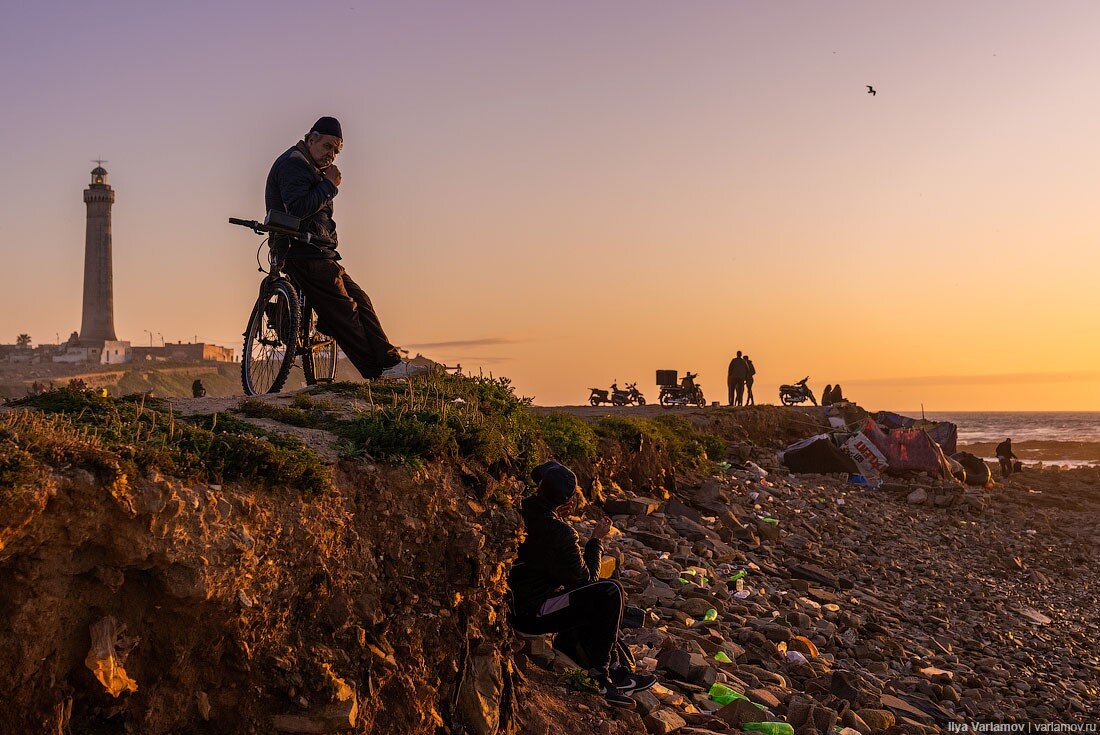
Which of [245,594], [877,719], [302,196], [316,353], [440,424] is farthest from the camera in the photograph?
[316,353]

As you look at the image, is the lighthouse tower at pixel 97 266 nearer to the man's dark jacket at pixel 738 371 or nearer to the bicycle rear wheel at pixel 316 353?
the man's dark jacket at pixel 738 371

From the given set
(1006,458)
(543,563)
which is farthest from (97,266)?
(543,563)

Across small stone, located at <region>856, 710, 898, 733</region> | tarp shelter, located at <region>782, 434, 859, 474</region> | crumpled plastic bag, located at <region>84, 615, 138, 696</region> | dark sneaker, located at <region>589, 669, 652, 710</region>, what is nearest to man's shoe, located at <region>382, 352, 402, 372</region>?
dark sneaker, located at <region>589, 669, 652, 710</region>

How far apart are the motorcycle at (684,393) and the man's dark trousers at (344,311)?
19950 millimetres

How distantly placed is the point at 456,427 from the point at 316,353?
3054 millimetres

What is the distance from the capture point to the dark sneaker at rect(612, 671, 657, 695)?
623cm

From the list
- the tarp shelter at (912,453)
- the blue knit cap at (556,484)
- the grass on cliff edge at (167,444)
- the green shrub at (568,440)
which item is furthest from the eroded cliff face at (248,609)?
the tarp shelter at (912,453)

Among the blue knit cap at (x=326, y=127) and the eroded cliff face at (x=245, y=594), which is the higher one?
the blue knit cap at (x=326, y=127)

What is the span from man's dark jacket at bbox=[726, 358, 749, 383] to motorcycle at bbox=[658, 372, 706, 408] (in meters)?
1.80

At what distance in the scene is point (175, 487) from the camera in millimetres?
4371

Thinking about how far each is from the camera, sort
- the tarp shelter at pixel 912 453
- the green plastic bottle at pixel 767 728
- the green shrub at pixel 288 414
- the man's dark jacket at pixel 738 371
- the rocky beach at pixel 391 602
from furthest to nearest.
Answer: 1. the man's dark jacket at pixel 738 371
2. the tarp shelter at pixel 912 453
3. the green shrub at pixel 288 414
4. the green plastic bottle at pixel 767 728
5. the rocky beach at pixel 391 602

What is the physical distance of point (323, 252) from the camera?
8.55m

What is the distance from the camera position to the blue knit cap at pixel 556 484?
20.5 ft

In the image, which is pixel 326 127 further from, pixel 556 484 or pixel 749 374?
pixel 749 374
